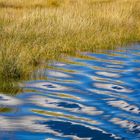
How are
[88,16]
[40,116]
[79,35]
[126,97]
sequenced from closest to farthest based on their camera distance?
1. [40,116]
2. [126,97]
3. [79,35]
4. [88,16]

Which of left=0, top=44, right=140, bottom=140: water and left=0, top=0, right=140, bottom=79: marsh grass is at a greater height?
left=0, top=0, right=140, bottom=79: marsh grass

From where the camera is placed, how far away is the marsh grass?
34.2 feet

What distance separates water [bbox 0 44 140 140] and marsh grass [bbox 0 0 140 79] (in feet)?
1.88

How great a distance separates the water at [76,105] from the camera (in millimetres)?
6156

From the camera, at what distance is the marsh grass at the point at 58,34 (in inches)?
411

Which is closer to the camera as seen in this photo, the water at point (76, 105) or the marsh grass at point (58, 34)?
the water at point (76, 105)

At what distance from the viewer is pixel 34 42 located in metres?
12.8

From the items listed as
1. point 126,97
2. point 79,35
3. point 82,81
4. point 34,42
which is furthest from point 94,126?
point 79,35

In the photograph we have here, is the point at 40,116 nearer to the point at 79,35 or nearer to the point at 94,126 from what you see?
the point at 94,126

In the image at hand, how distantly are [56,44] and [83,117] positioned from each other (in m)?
7.01

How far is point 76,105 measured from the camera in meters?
7.67

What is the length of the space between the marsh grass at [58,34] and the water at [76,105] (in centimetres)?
57

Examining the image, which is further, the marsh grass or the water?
the marsh grass

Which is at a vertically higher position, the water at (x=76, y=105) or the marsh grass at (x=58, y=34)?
the marsh grass at (x=58, y=34)
